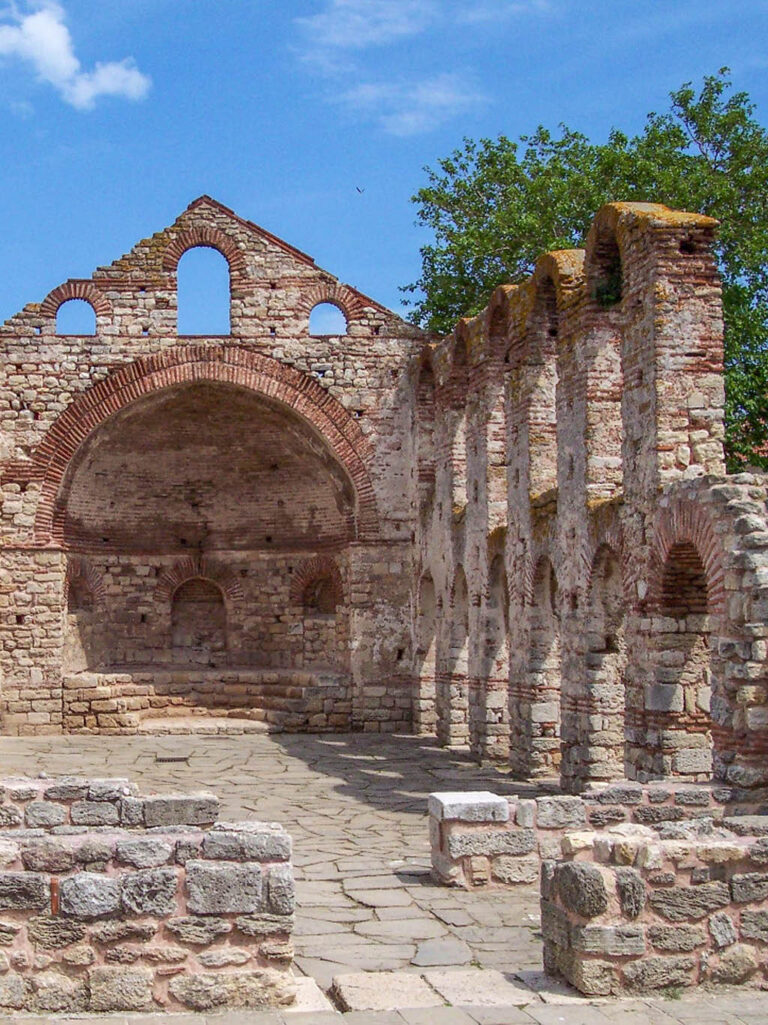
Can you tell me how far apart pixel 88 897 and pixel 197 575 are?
17.1 m

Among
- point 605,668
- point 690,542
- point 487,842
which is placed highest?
point 690,542

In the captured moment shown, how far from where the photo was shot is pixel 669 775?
10.7m

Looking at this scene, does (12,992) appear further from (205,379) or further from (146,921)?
(205,379)

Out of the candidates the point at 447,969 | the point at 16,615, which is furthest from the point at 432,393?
the point at 447,969

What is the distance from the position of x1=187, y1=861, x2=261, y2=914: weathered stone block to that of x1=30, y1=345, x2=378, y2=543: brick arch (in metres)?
14.7

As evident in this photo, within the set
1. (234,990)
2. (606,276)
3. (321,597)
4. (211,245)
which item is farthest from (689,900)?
(321,597)

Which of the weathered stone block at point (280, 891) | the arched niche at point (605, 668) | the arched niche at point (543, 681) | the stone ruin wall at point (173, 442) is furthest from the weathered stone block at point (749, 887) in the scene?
the stone ruin wall at point (173, 442)

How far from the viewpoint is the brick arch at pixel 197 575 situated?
2252 cm

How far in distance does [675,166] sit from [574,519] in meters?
9.76

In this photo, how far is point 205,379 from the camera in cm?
2033

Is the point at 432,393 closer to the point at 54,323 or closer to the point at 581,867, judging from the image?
the point at 54,323

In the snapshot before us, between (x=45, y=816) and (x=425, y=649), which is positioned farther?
(x=425, y=649)

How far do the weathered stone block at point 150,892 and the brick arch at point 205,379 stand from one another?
14.8 metres

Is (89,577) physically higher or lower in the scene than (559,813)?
higher
